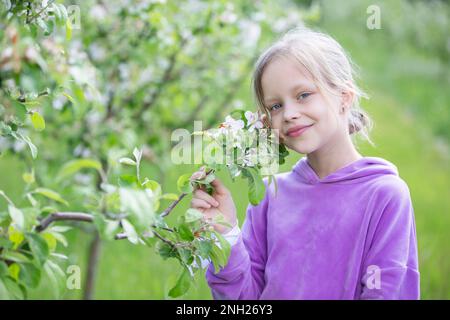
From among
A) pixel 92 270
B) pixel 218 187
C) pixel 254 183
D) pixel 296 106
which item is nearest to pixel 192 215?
pixel 254 183

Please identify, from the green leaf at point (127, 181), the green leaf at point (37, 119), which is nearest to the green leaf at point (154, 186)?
the green leaf at point (127, 181)

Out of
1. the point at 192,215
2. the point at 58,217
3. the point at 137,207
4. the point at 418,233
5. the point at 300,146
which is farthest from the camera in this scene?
the point at 418,233

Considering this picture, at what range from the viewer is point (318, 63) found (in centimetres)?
155

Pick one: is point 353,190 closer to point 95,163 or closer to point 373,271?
point 373,271

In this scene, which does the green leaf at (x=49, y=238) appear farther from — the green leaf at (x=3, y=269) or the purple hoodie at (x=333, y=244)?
the purple hoodie at (x=333, y=244)

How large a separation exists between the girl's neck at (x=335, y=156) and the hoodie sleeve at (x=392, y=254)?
16cm

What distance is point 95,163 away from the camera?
99 centimetres

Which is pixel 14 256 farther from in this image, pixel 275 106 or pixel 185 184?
pixel 275 106

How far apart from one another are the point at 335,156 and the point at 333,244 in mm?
249

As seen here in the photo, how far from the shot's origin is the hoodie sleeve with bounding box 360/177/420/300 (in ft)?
4.64

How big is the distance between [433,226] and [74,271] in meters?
3.60
